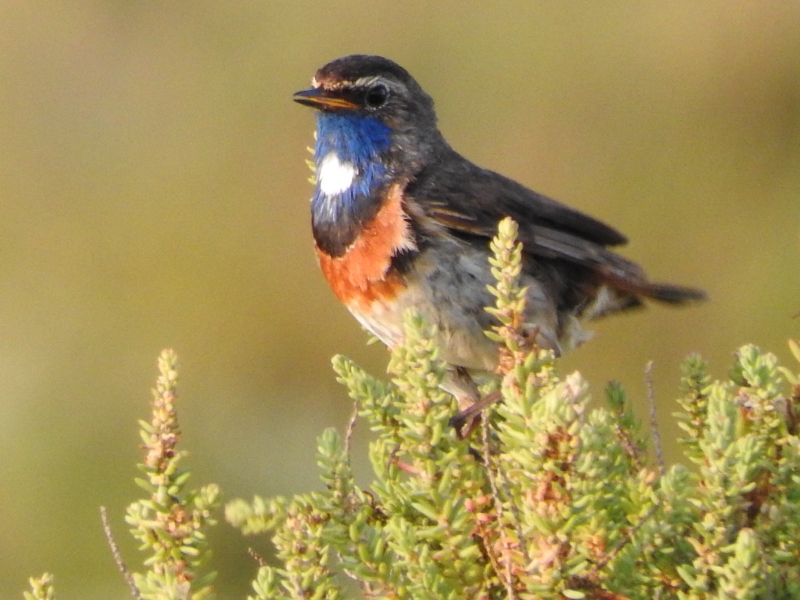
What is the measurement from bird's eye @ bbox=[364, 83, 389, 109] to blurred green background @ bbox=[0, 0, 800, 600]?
2713mm

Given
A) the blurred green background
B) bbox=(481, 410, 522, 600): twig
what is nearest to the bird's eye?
bbox=(481, 410, 522, 600): twig

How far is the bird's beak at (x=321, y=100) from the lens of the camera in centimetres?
443

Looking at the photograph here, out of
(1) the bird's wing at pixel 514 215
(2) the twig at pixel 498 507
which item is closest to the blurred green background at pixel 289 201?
(1) the bird's wing at pixel 514 215

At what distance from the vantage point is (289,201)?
26.6 ft

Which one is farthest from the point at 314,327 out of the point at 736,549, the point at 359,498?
the point at 736,549

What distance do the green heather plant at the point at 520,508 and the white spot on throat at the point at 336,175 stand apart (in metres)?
1.82

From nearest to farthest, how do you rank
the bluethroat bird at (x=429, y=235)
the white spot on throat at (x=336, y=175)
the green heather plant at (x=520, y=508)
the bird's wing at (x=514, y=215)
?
1. the green heather plant at (x=520, y=508)
2. the bluethroat bird at (x=429, y=235)
3. the bird's wing at (x=514, y=215)
4. the white spot on throat at (x=336, y=175)

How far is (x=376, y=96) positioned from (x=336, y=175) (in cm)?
35

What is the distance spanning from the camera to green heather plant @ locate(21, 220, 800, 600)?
236 cm

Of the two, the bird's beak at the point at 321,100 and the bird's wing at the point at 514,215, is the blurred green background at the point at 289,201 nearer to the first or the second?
the bird's wing at the point at 514,215

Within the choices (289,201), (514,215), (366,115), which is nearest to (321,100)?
(366,115)

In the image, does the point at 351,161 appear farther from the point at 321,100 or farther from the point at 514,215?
the point at 514,215

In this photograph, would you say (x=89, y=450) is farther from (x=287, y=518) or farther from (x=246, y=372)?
(x=287, y=518)

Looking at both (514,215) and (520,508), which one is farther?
(514,215)
